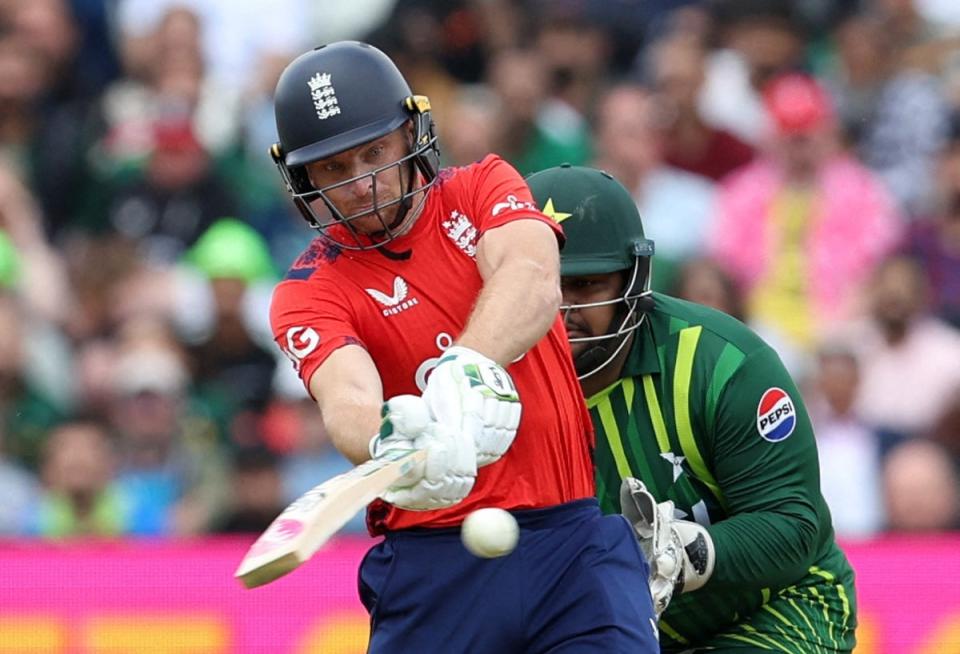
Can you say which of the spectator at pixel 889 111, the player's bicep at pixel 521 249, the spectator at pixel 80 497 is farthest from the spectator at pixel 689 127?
the player's bicep at pixel 521 249

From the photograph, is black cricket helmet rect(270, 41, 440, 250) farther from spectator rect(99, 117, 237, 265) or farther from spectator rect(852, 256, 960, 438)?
spectator rect(99, 117, 237, 265)

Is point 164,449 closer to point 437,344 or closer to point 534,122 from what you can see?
point 534,122

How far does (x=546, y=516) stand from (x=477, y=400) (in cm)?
60

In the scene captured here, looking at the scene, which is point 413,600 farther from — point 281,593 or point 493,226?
point 281,593

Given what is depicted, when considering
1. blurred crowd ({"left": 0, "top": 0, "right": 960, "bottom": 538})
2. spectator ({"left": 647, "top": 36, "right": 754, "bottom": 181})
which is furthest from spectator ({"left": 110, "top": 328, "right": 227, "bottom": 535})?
spectator ({"left": 647, "top": 36, "right": 754, "bottom": 181})

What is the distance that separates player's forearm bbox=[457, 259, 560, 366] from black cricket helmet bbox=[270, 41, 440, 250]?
14.5 inches

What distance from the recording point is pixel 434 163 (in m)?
4.53

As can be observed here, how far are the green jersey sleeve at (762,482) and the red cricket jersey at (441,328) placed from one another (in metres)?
0.59

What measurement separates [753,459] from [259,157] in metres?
6.35

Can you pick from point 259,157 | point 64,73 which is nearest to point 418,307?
point 259,157

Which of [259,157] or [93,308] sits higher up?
[259,157]

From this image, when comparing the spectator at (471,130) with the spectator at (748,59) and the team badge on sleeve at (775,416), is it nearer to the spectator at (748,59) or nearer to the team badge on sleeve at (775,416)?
the spectator at (748,59)

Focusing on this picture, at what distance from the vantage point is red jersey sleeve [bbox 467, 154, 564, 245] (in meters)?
4.38

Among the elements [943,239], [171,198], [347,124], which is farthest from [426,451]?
[171,198]
